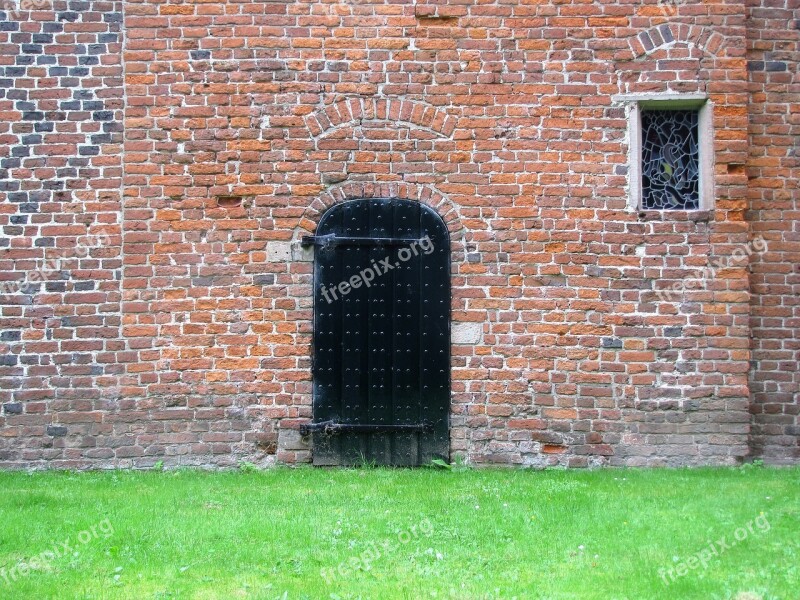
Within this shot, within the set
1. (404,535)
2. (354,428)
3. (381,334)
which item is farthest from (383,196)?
(404,535)

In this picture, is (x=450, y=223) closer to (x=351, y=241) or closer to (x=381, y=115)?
(x=351, y=241)

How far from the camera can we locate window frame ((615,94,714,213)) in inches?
306

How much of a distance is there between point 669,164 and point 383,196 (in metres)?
2.57

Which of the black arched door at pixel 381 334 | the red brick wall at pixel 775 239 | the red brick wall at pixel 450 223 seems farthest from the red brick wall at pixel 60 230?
the red brick wall at pixel 775 239

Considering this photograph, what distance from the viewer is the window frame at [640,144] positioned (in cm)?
777

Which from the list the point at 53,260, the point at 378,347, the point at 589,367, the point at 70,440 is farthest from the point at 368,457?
the point at 53,260

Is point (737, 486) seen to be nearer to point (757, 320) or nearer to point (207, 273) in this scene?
point (757, 320)

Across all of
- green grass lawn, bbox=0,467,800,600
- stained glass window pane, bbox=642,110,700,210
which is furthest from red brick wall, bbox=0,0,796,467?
green grass lawn, bbox=0,467,800,600

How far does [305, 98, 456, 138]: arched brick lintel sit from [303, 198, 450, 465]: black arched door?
70 centimetres

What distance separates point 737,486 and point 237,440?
407cm

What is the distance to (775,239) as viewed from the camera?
7965 millimetres

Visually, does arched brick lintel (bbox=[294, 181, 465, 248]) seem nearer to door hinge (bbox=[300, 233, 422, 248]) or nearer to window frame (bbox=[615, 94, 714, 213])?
door hinge (bbox=[300, 233, 422, 248])

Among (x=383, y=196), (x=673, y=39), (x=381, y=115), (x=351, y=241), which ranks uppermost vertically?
(x=673, y=39)

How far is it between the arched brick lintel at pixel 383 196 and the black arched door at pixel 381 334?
6cm
